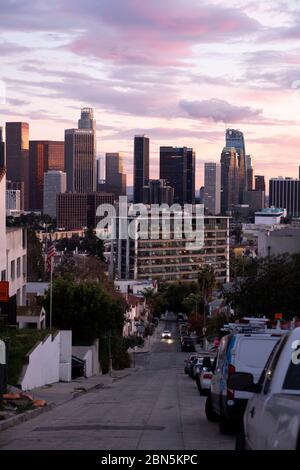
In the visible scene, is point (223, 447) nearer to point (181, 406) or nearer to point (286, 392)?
point (286, 392)

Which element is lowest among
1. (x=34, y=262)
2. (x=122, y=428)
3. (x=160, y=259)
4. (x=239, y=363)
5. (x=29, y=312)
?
(x=160, y=259)

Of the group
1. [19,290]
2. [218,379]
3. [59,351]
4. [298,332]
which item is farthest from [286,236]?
[298,332]

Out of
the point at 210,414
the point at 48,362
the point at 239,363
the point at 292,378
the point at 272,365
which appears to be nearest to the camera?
the point at 292,378

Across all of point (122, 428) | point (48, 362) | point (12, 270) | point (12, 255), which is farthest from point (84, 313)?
point (122, 428)

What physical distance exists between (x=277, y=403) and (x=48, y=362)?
107 ft

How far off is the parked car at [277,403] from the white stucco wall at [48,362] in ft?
75.4

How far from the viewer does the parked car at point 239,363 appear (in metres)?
16.6

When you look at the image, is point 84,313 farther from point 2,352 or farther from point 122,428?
point 122,428

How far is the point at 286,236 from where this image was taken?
9081cm

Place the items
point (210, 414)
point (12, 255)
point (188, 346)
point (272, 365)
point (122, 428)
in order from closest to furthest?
point (272, 365), point (122, 428), point (210, 414), point (12, 255), point (188, 346)

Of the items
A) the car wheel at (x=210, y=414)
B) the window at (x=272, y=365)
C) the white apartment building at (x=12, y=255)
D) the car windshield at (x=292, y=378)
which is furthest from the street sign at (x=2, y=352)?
the white apartment building at (x=12, y=255)

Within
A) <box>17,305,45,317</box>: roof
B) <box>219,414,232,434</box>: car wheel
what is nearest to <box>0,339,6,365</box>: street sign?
<box>219,414,232,434</box>: car wheel

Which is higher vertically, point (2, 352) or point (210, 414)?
point (2, 352)

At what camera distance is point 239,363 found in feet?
56.0
